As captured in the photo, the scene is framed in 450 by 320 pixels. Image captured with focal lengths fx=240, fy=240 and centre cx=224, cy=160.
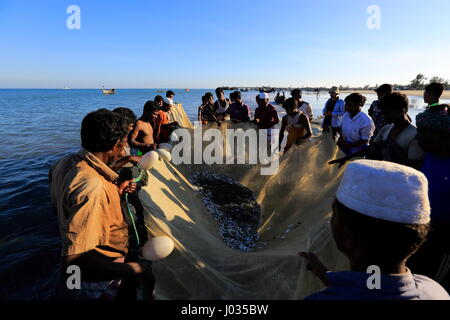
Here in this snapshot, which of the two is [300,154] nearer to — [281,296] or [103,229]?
[281,296]

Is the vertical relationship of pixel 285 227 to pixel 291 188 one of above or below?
below

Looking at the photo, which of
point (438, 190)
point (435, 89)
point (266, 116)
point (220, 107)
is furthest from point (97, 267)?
point (220, 107)

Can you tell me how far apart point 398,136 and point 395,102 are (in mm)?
432

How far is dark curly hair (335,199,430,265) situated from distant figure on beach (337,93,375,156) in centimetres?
339

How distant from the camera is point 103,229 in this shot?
1.66m

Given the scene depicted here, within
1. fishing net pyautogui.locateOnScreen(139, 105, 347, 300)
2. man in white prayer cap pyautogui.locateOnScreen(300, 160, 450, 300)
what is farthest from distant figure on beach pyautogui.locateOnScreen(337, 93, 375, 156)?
man in white prayer cap pyautogui.locateOnScreen(300, 160, 450, 300)

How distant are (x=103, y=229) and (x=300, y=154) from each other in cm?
418

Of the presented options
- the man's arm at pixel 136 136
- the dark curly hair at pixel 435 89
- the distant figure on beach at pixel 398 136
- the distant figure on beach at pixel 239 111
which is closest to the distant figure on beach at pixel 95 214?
the distant figure on beach at pixel 398 136

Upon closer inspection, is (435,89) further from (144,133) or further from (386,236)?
(144,133)

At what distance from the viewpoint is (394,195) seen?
951mm

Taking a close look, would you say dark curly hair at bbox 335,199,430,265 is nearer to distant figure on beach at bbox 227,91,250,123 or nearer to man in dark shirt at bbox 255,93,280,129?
man in dark shirt at bbox 255,93,280,129

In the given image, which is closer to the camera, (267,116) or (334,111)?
(267,116)
